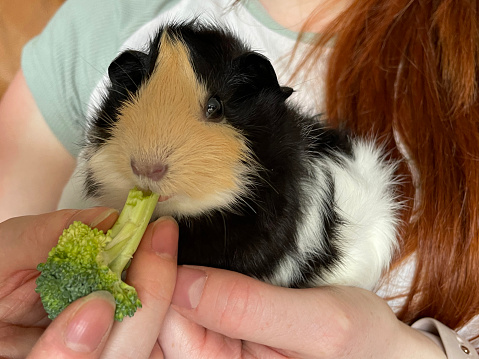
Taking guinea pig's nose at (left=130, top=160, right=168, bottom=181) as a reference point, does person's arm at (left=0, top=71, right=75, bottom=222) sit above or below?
below

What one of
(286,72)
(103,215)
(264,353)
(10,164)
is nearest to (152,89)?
(103,215)

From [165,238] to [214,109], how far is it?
0.90 ft

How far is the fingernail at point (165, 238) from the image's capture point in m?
0.74

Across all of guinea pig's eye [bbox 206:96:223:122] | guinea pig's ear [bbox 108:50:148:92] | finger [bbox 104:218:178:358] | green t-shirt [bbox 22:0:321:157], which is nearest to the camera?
finger [bbox 104:218:178:358]

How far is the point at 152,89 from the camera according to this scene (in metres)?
0.78

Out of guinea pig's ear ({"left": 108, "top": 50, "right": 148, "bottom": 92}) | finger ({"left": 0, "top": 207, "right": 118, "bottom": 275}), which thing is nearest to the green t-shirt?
guinea pig's ear ({"left": 108, "top": 50, "right": 148, "bottom": 92})

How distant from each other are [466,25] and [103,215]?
1.18 meters

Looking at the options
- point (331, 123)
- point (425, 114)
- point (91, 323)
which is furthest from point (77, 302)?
point (425, 114)

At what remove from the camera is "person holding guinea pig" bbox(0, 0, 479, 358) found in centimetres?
76

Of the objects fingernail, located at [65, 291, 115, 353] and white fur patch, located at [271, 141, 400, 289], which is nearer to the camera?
fingernail, located at [65, 291, 115, 353]

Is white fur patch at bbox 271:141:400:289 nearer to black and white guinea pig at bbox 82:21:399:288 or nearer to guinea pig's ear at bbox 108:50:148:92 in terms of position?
black and white guinea pig at bbox 82:21:399:288

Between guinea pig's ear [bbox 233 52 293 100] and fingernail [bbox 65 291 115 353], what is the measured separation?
0.52 m

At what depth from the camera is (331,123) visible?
133cm

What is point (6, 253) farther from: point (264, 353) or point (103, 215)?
point (264, 353)
